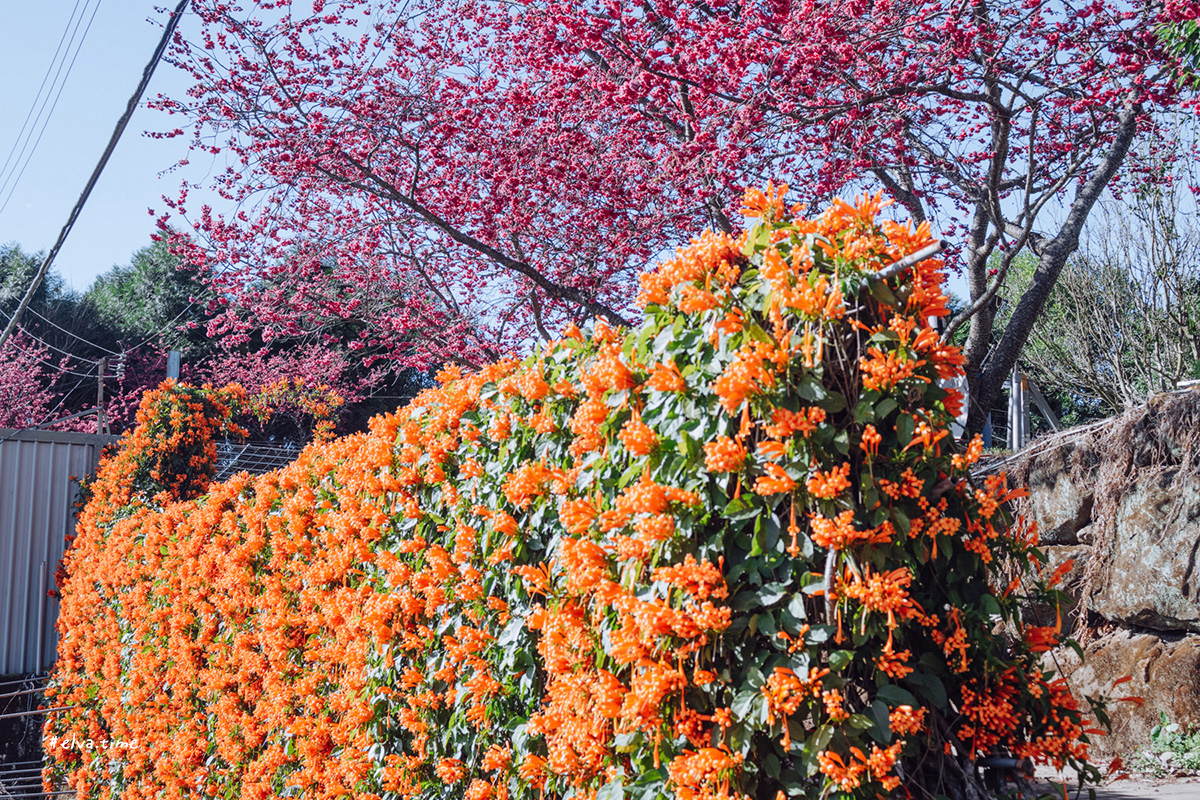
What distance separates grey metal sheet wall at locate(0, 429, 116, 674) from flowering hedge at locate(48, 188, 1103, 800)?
24.3 feet

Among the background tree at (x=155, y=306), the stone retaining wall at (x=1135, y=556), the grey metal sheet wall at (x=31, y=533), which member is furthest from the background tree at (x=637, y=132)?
the background tree at (x=155, y=306)

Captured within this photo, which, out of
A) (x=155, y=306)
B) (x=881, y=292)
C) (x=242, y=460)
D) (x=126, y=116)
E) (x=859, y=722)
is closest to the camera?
(x=859, y=722)

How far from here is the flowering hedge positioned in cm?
151

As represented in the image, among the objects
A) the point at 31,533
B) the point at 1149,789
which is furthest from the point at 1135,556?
the point at 31,533

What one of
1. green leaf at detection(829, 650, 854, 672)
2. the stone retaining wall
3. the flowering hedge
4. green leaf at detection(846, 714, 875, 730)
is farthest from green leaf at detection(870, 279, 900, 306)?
the stone retaining wall

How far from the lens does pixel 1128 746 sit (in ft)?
15.7

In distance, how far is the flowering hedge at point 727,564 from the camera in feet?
4.94

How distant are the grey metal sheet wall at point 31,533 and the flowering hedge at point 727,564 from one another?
7.41 m

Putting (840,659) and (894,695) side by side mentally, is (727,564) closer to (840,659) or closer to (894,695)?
(840,659)

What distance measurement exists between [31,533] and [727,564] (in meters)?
9.04

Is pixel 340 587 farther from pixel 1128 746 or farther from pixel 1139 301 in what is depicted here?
pixel 1139 301

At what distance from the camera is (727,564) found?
1633mm

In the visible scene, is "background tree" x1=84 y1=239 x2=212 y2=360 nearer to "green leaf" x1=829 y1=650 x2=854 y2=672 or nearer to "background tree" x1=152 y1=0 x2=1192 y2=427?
"background tree" x1=152 y1=0 x2=1192 y2=427

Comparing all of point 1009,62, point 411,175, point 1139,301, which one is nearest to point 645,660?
point 1009,62
